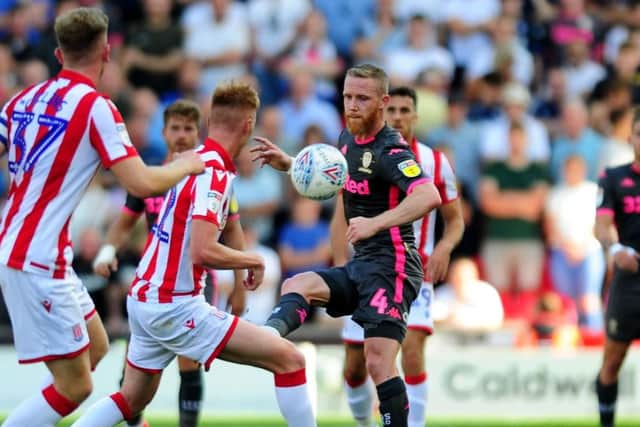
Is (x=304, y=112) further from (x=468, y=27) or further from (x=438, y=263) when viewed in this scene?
(x=438, y=263)

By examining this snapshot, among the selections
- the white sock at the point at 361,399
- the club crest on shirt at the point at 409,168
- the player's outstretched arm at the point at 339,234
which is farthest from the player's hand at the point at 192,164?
the white sock at the point at 361,399

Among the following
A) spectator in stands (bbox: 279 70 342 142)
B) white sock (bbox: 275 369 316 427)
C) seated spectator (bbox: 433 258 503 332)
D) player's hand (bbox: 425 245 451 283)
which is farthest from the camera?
spectator in stands (bbox: 279 70 342 142)

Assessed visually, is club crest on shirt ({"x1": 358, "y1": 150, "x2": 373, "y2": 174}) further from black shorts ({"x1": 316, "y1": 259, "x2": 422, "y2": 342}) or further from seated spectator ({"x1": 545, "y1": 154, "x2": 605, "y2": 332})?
seated spectator ({"x1": 545, "y1": 154, "x2": 605, "y2": 332})

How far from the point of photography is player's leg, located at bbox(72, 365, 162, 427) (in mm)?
7906

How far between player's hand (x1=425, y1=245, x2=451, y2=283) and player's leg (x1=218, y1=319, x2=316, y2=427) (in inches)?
71.1

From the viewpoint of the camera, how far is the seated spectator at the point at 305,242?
14938mm

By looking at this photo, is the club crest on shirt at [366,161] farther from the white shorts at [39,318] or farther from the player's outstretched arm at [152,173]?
the white shorts at [39,318]

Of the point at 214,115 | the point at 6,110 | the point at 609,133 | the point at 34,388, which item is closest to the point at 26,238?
the point at 6,110

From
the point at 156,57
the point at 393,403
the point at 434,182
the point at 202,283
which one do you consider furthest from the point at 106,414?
the point at 156,57

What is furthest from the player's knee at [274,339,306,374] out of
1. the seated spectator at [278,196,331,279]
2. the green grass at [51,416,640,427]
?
the seated spectator at [278,196,331,279]

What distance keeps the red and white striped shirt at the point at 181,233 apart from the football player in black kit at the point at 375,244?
57 cm

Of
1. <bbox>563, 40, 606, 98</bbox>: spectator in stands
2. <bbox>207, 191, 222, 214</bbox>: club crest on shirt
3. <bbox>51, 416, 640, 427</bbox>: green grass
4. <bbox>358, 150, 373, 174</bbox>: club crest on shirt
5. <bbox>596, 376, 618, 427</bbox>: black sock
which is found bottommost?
<bbox>51, 416, 640, 427</bbox>: green grass

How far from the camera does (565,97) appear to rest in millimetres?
16844

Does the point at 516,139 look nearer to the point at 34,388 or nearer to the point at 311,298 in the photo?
the point at 34,388
